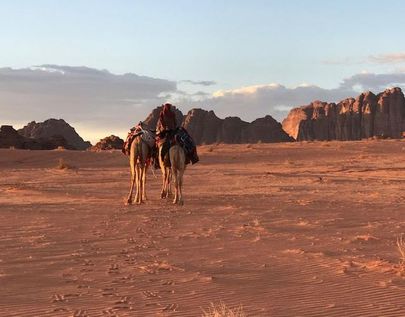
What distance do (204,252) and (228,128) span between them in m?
72.8

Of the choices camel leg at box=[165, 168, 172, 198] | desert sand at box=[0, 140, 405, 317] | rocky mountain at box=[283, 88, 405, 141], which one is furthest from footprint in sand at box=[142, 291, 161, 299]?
rocky mountain at box=[283, 88, 405, 141]

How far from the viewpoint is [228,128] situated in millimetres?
81938

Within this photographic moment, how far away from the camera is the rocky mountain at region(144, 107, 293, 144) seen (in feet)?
262

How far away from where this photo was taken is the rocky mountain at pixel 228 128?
79750 mm

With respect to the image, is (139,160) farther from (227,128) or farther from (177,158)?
(227,128)

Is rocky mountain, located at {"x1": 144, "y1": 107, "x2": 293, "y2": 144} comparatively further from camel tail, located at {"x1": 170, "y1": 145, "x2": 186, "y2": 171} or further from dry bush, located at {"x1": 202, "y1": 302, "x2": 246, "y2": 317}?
dry bush, located at {"x1": 202, "y1": 302, "x2": 246, "y2": 317}

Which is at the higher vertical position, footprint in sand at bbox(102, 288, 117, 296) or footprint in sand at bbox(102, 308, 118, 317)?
footprint in sand at bbox(102, 288, 117, 296)

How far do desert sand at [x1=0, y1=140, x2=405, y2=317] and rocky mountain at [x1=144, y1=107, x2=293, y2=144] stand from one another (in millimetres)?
58809

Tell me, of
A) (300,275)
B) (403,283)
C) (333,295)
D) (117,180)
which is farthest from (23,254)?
(117,180)

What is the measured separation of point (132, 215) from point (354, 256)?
620 cm

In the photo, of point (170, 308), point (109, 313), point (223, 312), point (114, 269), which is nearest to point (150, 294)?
point (170, 308)

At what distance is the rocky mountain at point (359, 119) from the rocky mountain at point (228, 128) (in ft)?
52.8

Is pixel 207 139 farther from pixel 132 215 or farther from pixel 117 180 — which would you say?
pixel 132 215

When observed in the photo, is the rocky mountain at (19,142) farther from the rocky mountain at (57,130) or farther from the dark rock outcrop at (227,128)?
the dark rock outcrop at (227,128)
